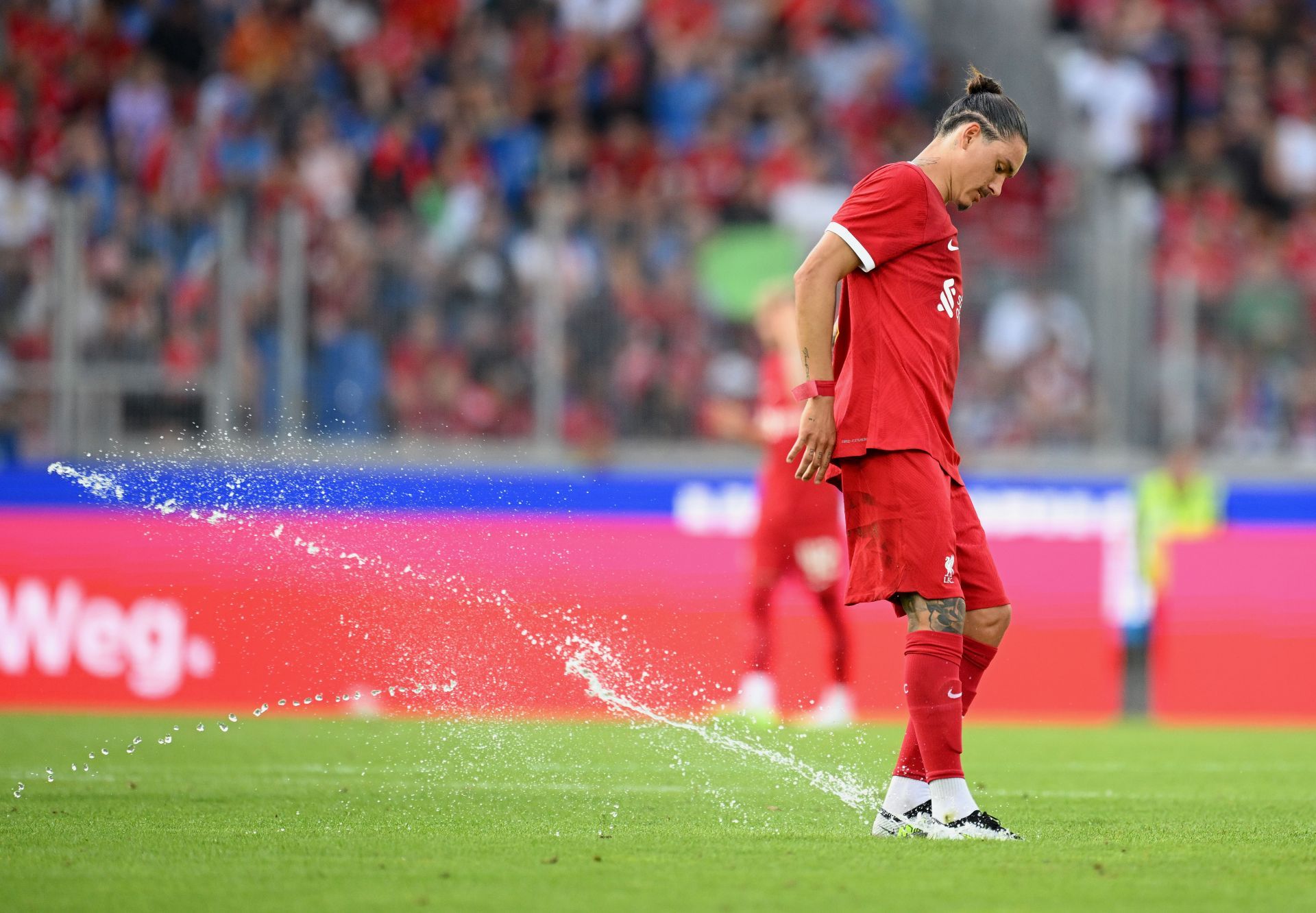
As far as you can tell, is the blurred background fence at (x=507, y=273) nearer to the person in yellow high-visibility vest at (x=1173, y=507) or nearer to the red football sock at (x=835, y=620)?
the person in yellow high-visibility vest at (x=1173, y=507)

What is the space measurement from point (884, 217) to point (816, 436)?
725 mm

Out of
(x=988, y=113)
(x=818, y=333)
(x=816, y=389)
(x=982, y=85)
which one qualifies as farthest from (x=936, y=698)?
(x=982, y=85)

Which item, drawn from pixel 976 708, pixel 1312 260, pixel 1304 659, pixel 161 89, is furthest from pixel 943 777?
pixel 161 89

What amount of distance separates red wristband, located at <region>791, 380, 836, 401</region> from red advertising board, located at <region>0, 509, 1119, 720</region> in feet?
16.8

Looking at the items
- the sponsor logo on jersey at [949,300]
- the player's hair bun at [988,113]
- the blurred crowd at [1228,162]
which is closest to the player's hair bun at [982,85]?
the player's hair bun at [988,113]

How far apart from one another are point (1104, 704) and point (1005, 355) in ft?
9.13

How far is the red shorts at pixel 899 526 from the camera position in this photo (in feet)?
18.9

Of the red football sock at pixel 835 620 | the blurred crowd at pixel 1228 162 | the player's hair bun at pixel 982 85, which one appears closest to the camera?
the player's hair bun at pixel 982 85

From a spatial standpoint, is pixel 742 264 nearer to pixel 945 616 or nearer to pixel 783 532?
pixel 783 532

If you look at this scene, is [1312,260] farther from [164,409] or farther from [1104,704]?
[164,409]

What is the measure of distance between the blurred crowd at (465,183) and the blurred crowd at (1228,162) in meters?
1.14

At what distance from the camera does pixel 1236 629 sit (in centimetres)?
1321

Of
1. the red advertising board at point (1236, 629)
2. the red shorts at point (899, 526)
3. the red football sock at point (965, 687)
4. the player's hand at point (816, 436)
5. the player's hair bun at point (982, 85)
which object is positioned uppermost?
the player's hair bun at point (982, 85)

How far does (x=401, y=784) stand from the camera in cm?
770
